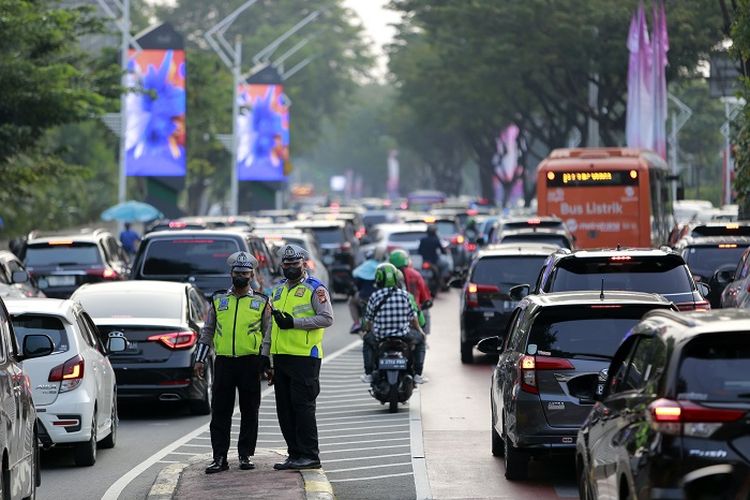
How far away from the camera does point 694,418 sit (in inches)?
306

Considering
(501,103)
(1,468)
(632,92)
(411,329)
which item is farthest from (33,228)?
(1,468)

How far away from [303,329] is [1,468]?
3.88 metres

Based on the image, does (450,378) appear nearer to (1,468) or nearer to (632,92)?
(1,468)

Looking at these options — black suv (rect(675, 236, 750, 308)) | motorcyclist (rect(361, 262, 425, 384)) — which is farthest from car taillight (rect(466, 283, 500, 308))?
motorcyclist (rect(361, 262, 425, 384))

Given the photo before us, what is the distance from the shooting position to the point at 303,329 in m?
13.6

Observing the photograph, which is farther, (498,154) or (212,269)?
(498,154)

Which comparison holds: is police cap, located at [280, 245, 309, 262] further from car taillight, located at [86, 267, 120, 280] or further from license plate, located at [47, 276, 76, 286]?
license plate, located at [47, 276, 76, 286]

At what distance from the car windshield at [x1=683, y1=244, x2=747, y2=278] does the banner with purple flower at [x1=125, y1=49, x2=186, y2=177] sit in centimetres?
2600

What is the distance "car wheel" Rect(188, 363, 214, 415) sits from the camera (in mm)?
18812

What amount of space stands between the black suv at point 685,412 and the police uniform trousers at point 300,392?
16.6ft

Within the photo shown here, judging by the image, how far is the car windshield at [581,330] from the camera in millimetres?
12961

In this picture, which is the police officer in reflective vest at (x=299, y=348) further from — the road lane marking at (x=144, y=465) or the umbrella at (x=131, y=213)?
the umbrella at (x=131, y=213)

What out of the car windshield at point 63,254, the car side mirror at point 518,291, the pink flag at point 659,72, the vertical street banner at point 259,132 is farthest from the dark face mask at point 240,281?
the vertical street banner at point 259,132

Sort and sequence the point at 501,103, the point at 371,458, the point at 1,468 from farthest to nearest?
1. the point at 501,103
2. the point at 371,458
3. the point at 1,468
